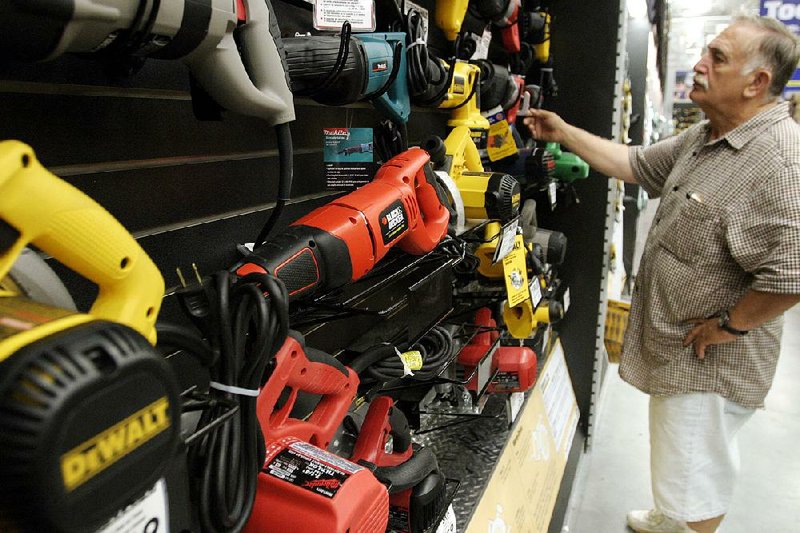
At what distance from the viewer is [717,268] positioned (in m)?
1.56

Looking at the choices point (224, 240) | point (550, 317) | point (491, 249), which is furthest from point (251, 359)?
point (550, 317)

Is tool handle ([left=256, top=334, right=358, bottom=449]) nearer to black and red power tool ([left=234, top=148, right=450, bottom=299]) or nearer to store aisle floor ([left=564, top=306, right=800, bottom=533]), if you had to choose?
black and red power tool ([left=234, top=148, right=450, bottom=299])

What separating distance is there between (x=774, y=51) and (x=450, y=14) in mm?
894

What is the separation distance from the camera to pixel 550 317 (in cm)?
177

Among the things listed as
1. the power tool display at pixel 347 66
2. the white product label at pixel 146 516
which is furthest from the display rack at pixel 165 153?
the white product label at pixel 146 516

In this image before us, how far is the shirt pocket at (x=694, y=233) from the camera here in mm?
1531

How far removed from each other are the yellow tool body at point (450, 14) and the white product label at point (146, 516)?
1.26 metres

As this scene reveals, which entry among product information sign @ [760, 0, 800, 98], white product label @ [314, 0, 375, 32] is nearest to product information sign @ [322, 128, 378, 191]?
white product label @ [314, 0, 375, 32]

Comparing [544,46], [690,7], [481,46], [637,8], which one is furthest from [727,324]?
[690,7]

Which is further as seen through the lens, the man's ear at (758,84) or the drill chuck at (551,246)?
the drill chuck at (551,246)

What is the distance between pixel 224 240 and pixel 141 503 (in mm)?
Answer: 542

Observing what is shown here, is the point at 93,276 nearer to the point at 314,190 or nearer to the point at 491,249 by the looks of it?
the point at 314,190

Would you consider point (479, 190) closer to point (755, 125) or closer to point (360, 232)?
point (360, 232)

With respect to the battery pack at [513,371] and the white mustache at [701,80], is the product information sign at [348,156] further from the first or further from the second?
the white mustache at [701,80]
